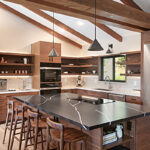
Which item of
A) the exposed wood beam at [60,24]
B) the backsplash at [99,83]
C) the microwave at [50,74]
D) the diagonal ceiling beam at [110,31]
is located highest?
the exposed wood beam at [60,24]

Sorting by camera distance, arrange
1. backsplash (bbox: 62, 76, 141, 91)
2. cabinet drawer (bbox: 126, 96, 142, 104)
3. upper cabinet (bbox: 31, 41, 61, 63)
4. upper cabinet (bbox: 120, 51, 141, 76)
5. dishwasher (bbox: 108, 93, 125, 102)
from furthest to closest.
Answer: upper cabinet (bbox: 31, 41, 61, 63), backsplash (bbox: 62, 76, 141, 91), upper cabinet (bbox: 120, 51, 141, 76), dishwasher (bbox: 108, 93, 125, 102), cabinet drawer (bbox: 126, 96, 142, 104)

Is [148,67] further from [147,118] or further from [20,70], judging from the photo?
[20,70]

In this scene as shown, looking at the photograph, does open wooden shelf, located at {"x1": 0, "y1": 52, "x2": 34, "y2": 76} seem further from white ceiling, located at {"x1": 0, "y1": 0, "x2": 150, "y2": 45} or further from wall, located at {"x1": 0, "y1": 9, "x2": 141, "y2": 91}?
white ceiling, located at {"x1": 0, "y1": 0, "x2": 150, "y2": 45}

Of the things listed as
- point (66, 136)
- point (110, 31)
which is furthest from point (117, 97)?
point (66, 136)

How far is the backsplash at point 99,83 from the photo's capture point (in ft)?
18.1

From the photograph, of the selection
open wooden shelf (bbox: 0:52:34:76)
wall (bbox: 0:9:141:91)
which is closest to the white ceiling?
wall (bbox: 0:9:141:91)

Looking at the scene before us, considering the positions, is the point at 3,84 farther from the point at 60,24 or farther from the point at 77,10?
the point at 77,10

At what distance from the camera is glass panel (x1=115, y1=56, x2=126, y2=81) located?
5953 millimetres

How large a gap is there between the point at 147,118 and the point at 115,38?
11.9 ft

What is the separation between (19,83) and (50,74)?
1178 mm

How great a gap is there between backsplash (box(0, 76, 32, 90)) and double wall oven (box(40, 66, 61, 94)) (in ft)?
2.29

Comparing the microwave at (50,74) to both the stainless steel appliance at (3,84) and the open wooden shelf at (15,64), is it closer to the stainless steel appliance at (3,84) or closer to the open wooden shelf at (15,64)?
the open wooden shelf at (15,64)

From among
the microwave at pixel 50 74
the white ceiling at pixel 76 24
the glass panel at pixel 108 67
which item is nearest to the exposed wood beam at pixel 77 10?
the white ceiling at pixel 76 24

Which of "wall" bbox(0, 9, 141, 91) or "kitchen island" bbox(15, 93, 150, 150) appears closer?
"kitchen island" bbox(15, 93, 150, 150)
